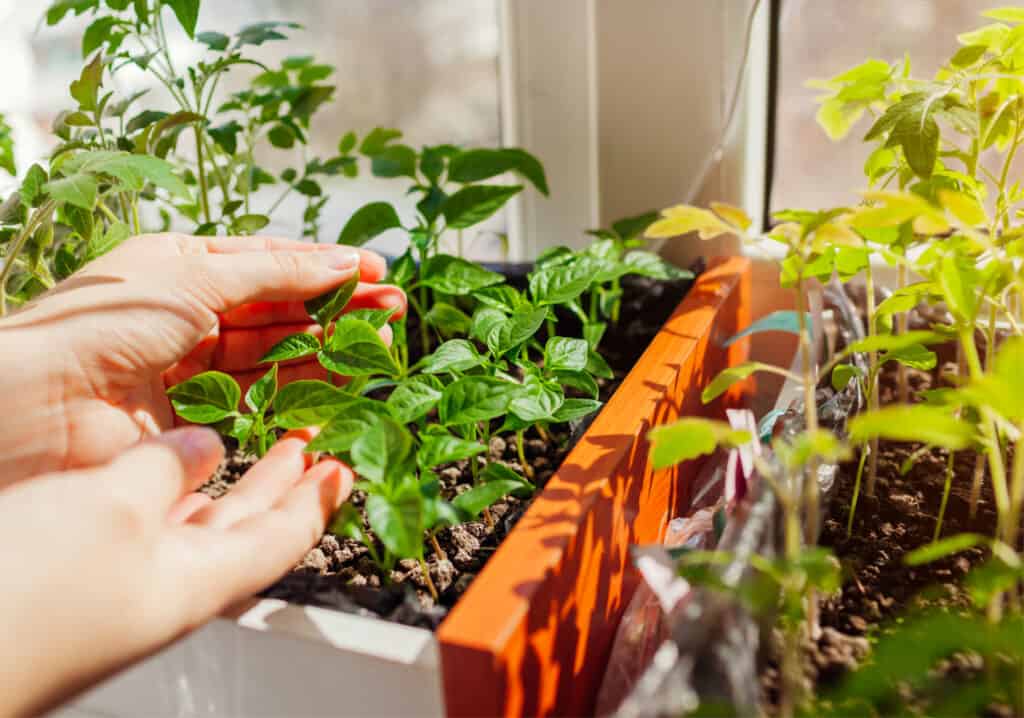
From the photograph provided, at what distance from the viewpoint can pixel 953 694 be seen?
1.24 ft

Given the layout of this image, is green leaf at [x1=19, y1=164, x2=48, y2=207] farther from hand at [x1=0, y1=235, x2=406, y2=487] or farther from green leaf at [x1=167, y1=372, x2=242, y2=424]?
green leaf at [x1=167, y1=372, x2=242, y2=424]

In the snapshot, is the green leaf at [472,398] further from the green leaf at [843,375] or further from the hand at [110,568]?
the green leaf at [843,375]

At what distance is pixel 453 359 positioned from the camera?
0.64m

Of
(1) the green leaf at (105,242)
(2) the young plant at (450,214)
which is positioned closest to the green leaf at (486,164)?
(2) the young plant at (450,214)

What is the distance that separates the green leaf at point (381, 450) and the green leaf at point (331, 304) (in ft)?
0.64

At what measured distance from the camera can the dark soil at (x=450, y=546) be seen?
540 mm

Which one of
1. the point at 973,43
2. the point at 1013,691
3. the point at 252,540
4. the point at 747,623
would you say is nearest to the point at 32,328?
the point at 252,540

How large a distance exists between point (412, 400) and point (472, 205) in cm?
34

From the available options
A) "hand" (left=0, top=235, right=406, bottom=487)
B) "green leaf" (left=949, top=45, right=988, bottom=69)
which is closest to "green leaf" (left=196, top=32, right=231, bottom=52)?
"hand" (left=0, top=235, right=406, bottom=487)

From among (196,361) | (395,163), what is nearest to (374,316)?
(196,361)

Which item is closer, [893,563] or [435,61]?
[893,563]

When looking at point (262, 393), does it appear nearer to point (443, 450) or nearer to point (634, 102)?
point (443, 450)

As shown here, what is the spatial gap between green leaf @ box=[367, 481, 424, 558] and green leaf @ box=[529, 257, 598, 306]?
0.89 ft

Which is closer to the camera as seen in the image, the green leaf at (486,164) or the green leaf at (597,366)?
the green leaf at (597,366)
